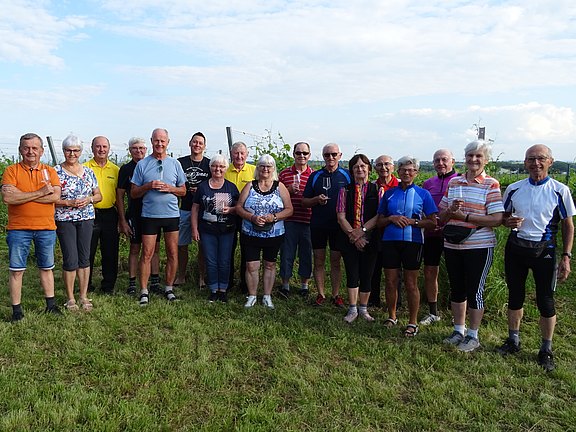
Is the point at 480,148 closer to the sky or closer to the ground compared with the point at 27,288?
closer to the sky

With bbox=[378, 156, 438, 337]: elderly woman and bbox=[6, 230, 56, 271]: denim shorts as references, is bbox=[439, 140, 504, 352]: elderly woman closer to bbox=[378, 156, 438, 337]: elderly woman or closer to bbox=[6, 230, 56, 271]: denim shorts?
bbox=[378, 156, 438, 337]: elderly woman

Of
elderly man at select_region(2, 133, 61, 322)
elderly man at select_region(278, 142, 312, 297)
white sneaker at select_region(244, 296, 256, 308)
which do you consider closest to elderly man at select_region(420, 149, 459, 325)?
Answer: elderly man at select_region(278, 142, 312, 297)

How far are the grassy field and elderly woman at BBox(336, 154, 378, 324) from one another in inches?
14.8

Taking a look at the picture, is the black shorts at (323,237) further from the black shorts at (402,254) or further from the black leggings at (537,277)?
the black leggings at (537,277)

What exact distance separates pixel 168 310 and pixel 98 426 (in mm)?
2157

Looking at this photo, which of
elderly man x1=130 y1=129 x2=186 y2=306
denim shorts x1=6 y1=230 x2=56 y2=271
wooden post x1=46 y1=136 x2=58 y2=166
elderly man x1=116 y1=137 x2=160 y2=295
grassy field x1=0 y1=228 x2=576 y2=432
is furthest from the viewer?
wooden post x1=46 y1=136 x2=58 y2=166

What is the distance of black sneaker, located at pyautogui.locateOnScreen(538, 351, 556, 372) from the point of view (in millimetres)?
4016

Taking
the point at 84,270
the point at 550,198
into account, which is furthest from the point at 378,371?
the point at 84,270

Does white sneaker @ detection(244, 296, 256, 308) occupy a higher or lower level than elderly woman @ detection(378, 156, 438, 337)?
lower

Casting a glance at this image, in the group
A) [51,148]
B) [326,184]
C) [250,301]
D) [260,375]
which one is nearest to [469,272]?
[326,184]

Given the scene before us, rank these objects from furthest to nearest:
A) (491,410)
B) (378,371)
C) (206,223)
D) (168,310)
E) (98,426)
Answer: (206,223) < (168,310) < (378,371) < (491,410) < (98,426)

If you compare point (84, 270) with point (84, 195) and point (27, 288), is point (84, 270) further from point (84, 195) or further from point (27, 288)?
point (27, 288)

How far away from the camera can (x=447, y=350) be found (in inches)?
172

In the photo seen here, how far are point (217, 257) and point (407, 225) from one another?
91.2 inches
